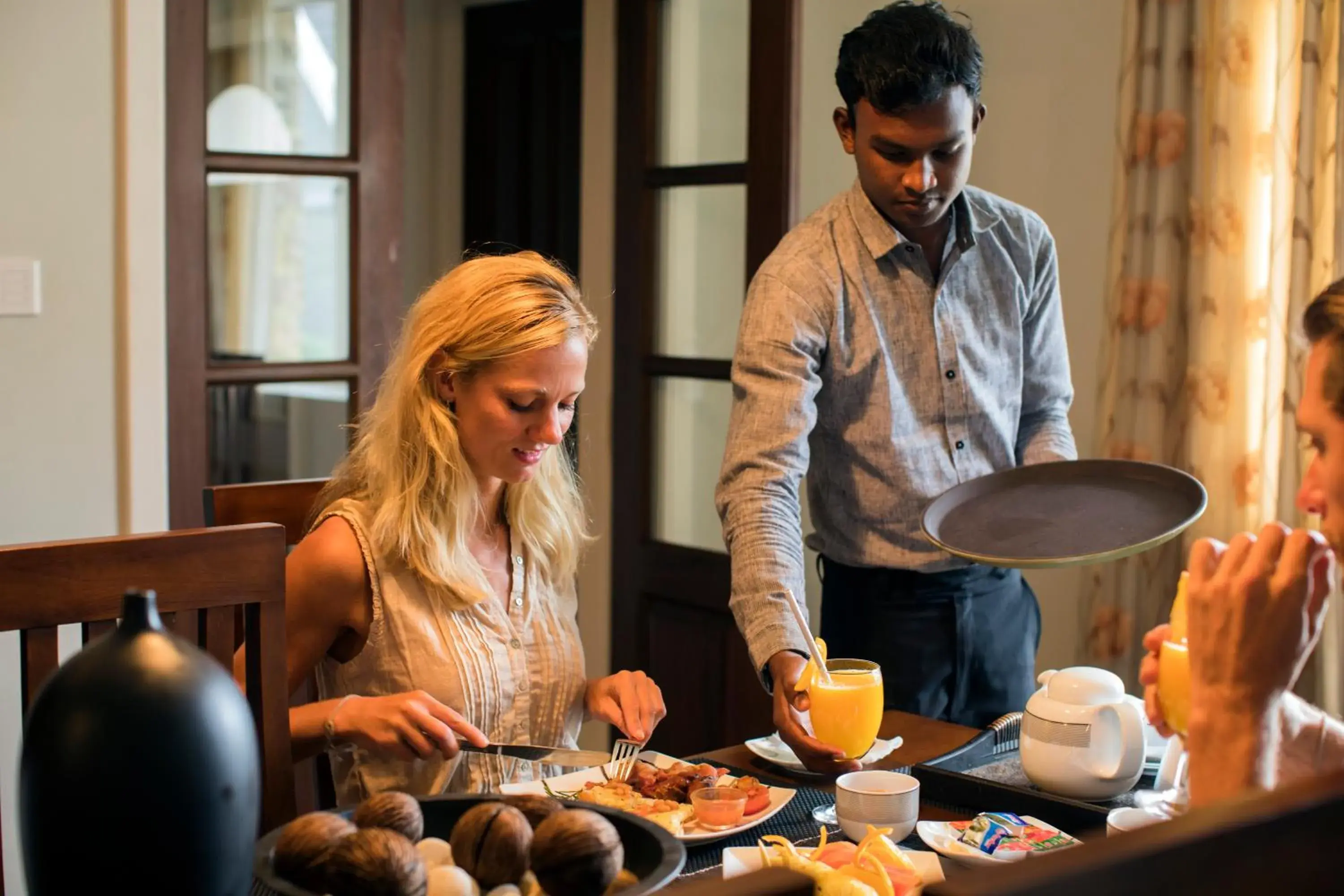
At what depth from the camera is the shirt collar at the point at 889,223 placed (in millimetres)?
2158

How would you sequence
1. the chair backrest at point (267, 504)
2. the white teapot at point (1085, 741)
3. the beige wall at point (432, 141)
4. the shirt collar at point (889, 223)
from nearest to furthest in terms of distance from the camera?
1. the white teapot at point (1085, 741)
2. the chair backrest at point (267, 504)
3. the shirt collar at point (889, 223)
4. the beige wall at point (432, 141)

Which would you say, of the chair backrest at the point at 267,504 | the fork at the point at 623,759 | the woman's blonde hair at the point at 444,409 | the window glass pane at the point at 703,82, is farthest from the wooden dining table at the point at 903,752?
the window glass pane at the point at 703,82

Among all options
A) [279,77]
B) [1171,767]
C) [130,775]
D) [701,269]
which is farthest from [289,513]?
[701,269]

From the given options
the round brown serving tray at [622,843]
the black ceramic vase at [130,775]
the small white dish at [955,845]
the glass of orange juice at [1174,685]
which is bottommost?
the small white dish at [955,845]

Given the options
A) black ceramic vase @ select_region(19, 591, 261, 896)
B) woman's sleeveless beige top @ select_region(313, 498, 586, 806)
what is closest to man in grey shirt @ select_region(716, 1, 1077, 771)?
woman's sleeveless beige top @ select_region(313, 498, 586, 806)

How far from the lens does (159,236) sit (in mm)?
2957

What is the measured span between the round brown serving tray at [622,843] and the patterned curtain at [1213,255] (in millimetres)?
2229

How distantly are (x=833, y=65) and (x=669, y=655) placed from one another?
1.52 metres

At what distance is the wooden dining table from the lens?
1.62 m

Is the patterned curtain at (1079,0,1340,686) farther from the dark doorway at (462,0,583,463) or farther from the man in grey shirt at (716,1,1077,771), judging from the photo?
the dark doorway at (462,0,583,463)

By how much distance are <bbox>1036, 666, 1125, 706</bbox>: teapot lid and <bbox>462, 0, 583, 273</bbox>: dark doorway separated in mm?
3553

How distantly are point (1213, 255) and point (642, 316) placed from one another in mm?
1399

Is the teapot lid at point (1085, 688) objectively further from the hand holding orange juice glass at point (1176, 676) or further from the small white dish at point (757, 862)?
the small white dish at point (757, 862)

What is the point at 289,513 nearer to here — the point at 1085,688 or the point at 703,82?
the point at 1085,688
